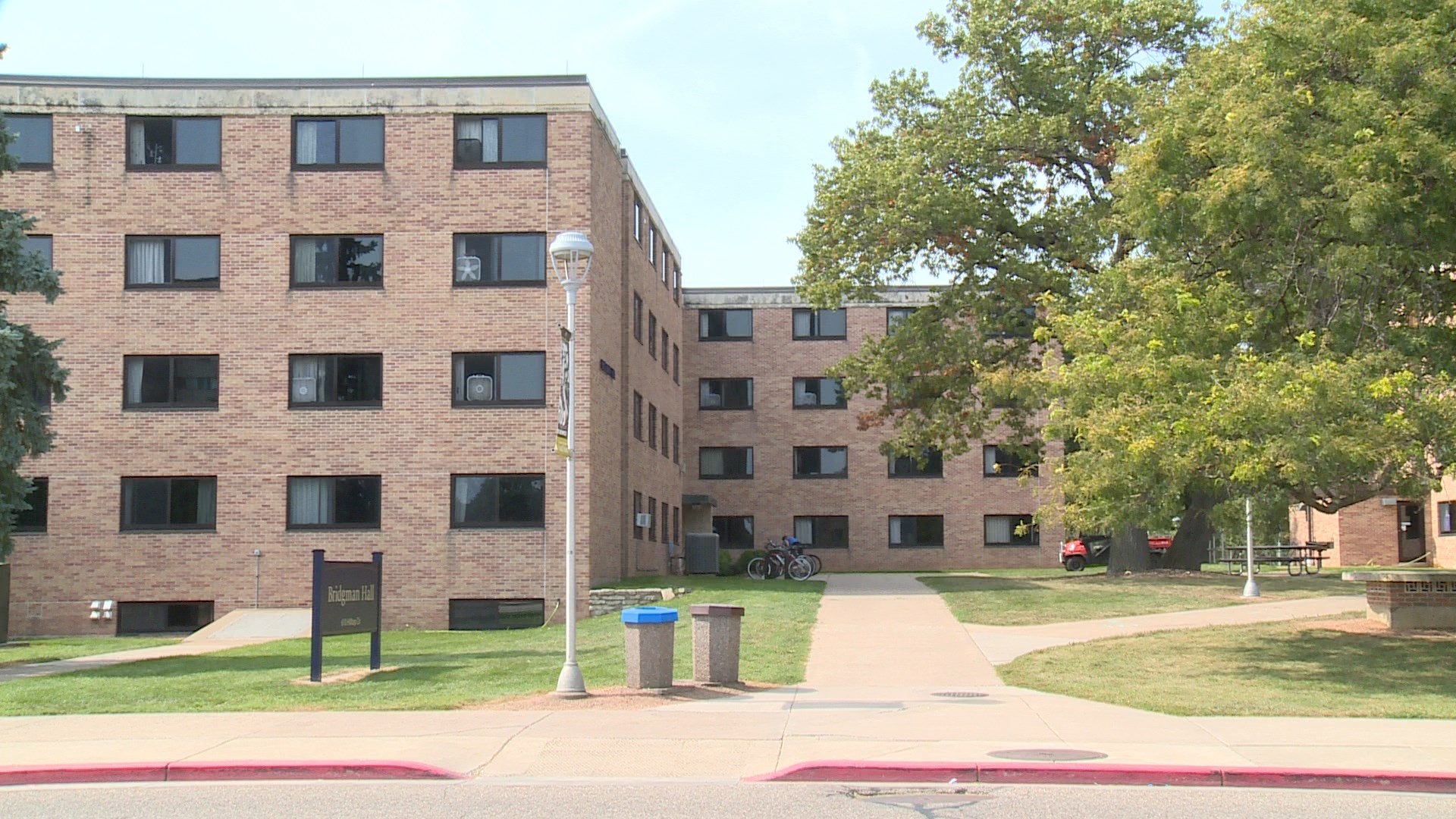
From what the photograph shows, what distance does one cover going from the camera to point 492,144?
100ft

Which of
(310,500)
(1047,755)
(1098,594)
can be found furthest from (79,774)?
(1098,594)

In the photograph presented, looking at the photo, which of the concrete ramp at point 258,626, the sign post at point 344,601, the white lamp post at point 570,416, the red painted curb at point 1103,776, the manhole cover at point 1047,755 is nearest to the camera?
the red painted curb at point 1103,776

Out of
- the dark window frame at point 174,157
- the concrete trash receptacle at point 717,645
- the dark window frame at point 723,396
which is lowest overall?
the concrete trash receptacle at point 717,645

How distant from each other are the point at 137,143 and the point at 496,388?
9374 mm

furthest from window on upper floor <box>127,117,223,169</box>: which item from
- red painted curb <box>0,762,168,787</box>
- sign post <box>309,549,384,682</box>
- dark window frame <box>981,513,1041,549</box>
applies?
dark window frame <box>981,513,1041,549</box>

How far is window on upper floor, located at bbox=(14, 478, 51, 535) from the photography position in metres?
30.0

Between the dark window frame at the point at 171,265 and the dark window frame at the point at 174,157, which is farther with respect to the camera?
the dark window frame at the point at 174,157

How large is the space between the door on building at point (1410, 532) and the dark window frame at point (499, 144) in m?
37.1

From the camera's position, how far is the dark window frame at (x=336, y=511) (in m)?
30.1

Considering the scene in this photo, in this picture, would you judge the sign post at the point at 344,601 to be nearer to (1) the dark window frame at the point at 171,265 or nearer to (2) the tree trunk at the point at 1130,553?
(1) the dark window frame at the point at 171,265

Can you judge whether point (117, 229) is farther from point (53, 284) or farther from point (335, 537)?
point (53, 284)

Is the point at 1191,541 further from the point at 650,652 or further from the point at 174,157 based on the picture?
the point at 174,157

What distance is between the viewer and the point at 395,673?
707 inches

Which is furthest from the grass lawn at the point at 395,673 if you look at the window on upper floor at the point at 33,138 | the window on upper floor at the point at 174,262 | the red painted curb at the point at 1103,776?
the window on upper floor at the point at 33,138
